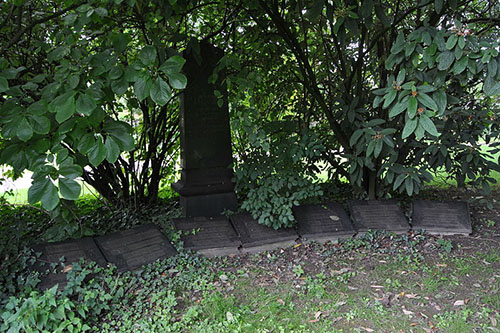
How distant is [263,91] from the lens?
16.5 feet

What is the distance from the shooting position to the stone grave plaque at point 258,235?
3748 mm

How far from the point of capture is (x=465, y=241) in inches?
151

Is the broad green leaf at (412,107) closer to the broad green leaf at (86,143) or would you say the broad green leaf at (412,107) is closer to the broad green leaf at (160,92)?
the broad green leaf at (160,92)

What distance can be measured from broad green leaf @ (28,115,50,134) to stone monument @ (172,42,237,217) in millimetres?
2058

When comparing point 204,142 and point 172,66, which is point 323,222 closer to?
point 204,142

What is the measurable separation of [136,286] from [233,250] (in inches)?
39.1

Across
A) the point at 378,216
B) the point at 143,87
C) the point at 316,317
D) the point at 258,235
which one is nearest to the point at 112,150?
the point at 143,87

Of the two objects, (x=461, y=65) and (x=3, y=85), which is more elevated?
(x=3, y=85)

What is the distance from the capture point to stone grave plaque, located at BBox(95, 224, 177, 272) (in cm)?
327

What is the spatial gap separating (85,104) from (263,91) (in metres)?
3.10

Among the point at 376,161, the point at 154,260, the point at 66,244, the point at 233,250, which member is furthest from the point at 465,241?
the point at 66,244

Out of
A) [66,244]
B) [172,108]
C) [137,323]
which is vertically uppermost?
[172,108]

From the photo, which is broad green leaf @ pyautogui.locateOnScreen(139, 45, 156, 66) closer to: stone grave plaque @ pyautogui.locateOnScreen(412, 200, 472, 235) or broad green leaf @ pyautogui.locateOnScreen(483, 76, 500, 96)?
broad green leaf @ pyautogui.locateOnScreen(483, 76, 500, 96)

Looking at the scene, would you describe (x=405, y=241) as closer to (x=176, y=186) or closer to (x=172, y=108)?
(x=176, y=186)
